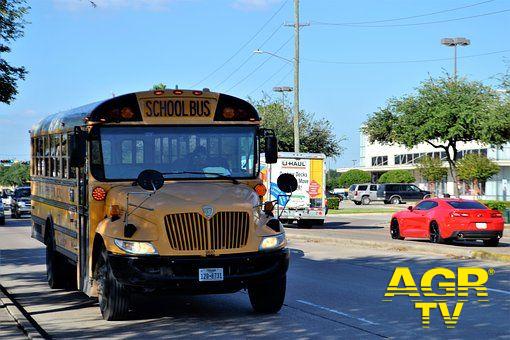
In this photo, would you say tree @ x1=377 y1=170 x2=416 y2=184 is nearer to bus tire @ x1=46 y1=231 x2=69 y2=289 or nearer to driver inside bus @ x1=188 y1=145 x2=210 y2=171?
bus tire @ x1=46 y1=231 x2=69 y2=289

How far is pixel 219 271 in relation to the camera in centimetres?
1059

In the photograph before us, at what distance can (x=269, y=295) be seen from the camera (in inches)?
455

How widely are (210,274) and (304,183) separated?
25.7m

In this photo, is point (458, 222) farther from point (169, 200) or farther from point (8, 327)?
point (8, 327)

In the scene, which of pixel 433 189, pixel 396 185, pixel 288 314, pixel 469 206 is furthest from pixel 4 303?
pixel 433 189

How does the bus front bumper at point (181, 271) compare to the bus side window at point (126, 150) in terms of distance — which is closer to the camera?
the bus front bumper at point (181, 271)

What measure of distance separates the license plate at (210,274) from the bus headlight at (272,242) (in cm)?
61

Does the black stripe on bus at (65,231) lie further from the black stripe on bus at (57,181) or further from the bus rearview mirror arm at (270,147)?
the bus rearview mirror arm at (270,147)

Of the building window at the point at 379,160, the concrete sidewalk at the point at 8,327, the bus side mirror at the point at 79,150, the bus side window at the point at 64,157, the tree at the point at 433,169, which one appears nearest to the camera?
the concrete sidewalk at the point at 8,327

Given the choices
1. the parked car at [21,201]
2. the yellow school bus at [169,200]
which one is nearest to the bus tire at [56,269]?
the yellow school bus at [169,200]

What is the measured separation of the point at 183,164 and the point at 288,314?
2.43 meters

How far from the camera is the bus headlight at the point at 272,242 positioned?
10.8 metres

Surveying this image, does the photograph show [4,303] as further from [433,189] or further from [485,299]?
[433,189]

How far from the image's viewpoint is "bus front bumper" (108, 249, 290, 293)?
1039 centimetres
